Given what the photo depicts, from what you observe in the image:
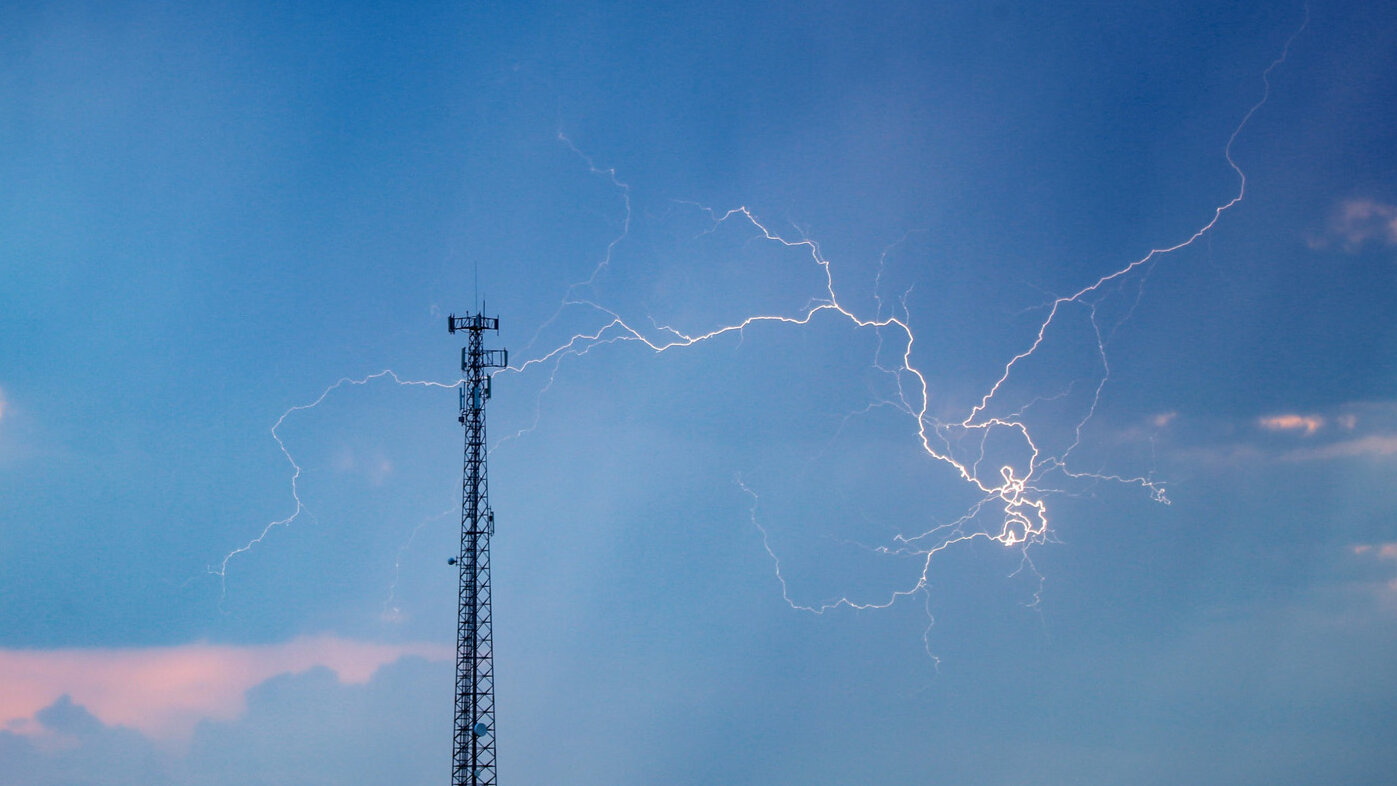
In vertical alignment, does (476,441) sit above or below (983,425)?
below

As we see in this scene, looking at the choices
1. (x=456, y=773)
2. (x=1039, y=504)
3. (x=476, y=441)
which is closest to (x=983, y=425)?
(x=1039, y=504)

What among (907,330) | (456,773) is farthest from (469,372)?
(907,330)

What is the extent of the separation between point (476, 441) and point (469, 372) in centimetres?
204

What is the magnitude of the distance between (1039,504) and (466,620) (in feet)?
67.6

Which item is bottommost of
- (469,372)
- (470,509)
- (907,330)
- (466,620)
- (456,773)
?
(456,773)

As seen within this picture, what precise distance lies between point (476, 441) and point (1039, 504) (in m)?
20.1

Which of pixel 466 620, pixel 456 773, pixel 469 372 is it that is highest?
pixel 469 372

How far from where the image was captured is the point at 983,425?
4619 cm

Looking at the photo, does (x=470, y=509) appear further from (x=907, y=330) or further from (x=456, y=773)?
(x=907, y=330)

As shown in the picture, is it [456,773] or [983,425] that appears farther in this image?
[983,425]

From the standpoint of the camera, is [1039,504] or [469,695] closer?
[469,695]

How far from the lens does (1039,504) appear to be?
45312mm

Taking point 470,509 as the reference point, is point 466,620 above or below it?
below

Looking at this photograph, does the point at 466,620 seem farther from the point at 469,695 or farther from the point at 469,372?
the point at 469,372
